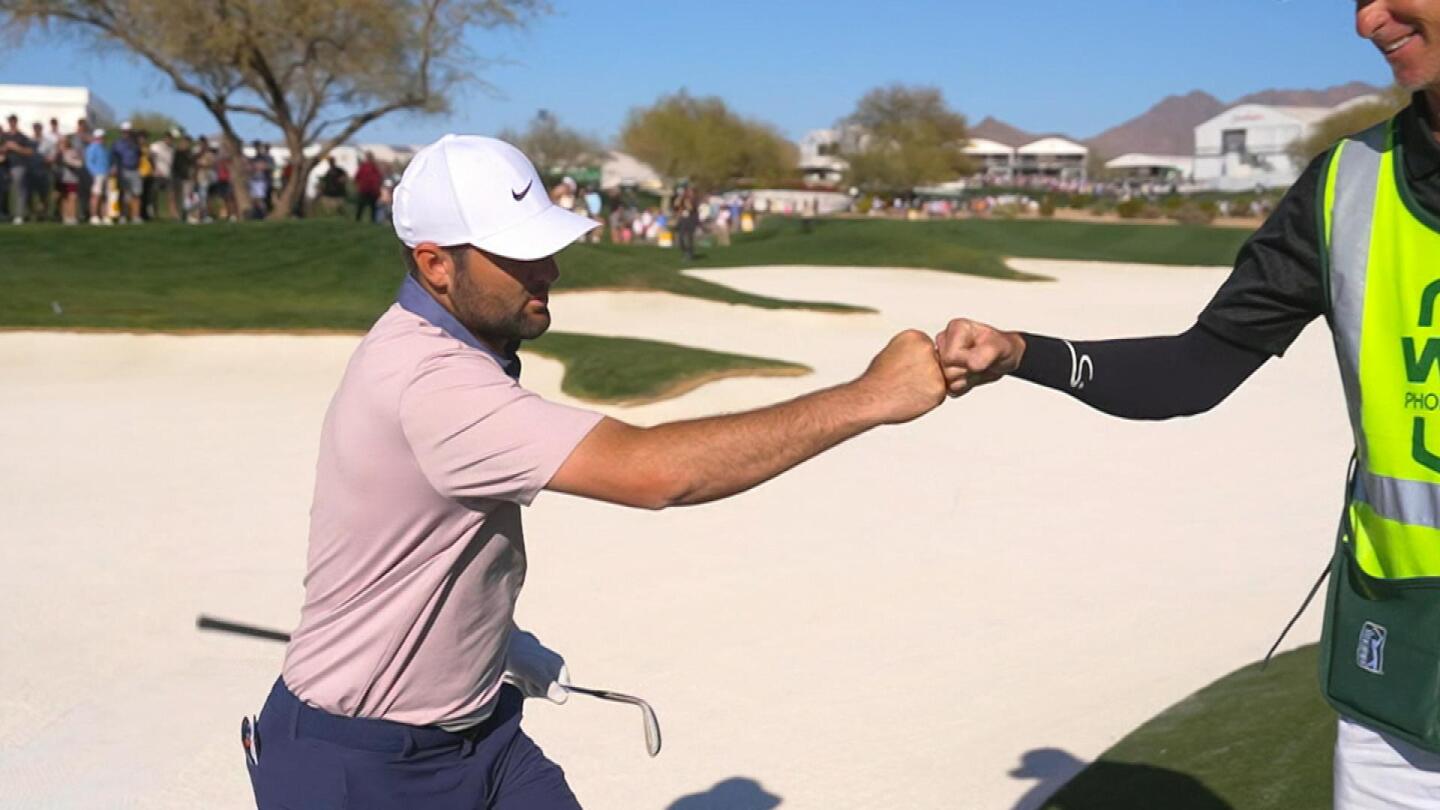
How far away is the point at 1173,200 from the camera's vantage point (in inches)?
2731

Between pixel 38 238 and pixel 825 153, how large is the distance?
434 ft

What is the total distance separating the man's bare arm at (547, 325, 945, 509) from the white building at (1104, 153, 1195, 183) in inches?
5458

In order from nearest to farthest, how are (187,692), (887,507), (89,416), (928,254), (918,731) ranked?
(918,731), (187,692), (887,507), (89,416), (928,254)

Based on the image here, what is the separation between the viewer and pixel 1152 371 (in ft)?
11.3

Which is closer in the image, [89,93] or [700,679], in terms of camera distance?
[700,679]

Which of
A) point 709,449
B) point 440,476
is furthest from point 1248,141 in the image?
point 440,476

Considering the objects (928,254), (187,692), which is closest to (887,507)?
(187,692)

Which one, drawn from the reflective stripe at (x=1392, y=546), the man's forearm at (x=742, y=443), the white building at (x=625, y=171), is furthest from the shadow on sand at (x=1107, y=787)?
the white building at (x=625, y=171)

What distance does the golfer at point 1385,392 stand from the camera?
2766 mm

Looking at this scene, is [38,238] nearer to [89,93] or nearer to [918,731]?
[918,731]

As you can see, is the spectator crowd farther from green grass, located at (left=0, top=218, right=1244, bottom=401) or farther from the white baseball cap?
the white baseball cap

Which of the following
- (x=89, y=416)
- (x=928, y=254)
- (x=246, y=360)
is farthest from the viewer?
(x=928, y=254)

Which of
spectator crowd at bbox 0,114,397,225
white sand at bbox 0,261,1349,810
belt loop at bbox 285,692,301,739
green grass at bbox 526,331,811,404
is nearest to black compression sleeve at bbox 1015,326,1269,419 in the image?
belt loop at bbox 285,692,301,739

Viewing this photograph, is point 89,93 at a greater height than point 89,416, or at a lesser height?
greater
